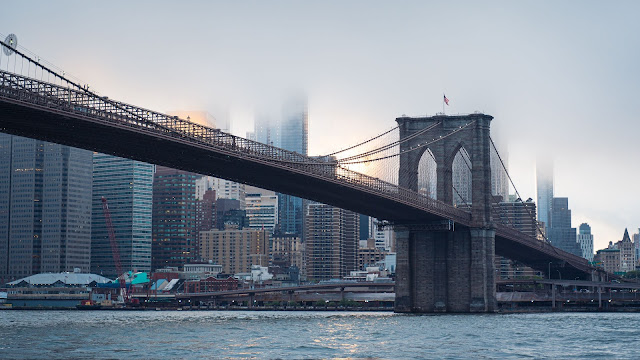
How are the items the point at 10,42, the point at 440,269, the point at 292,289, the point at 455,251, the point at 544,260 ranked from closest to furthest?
the point at 10,42 < the point at 455,251 < the point at 440,269 < the point at 544,260 < the point at 292,289

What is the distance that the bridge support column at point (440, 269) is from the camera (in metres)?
95.2

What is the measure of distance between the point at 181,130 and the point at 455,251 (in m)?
36.9

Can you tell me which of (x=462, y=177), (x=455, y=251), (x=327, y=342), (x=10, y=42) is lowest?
(x=327, y=342)

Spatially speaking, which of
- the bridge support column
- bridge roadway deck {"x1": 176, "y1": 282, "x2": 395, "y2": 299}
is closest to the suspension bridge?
the bridge support column

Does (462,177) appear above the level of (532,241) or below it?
above

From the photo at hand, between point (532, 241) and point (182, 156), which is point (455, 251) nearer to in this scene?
point (532, 241)

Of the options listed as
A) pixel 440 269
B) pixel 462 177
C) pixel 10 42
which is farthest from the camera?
pixel 462 177

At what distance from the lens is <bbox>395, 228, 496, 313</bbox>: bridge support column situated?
312ft

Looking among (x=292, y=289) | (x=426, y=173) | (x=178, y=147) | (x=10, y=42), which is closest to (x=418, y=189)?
(x=426, y=173)

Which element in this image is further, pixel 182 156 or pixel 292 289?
pixel 292 289

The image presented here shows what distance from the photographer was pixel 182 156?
238 ft

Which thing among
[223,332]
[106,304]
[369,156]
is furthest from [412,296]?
[106,304]

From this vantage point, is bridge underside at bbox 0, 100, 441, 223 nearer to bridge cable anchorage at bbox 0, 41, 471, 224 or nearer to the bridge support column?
bridge cable anchorage at bbox 0, 41, 471, 224

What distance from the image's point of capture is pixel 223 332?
62719 mm
